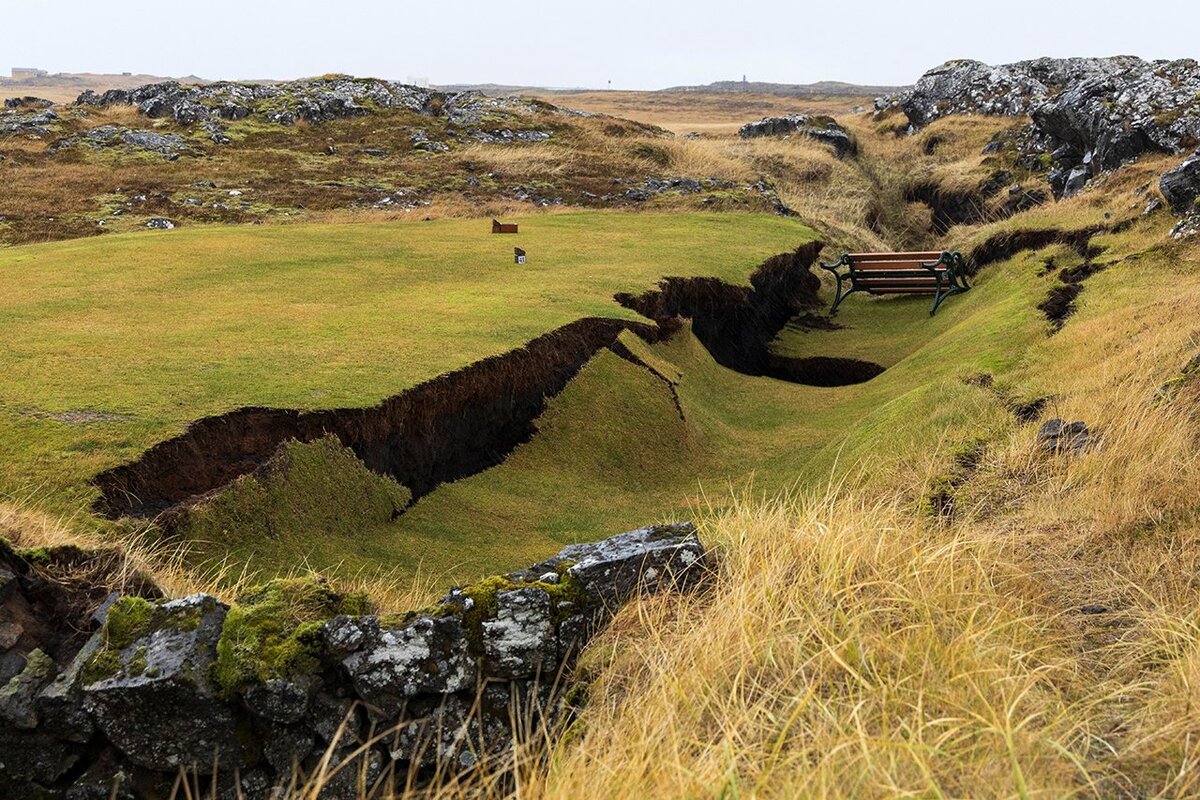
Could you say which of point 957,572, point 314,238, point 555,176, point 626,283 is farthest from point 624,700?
point 555,176

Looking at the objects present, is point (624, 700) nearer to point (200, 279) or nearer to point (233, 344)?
point (233, 344)

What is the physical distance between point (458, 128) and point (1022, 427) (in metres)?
41.4

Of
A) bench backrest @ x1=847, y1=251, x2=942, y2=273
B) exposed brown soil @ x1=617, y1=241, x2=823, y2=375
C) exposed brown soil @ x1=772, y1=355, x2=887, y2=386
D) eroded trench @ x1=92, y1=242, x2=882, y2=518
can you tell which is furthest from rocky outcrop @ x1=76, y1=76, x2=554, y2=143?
eroded trench @ x1=92, y1=242, x2=882, y2=518

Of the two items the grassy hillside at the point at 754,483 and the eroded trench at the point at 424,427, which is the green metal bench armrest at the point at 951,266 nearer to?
the grassy hillside at the point at 754,483

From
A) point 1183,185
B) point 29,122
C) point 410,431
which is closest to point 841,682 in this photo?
point 410,431

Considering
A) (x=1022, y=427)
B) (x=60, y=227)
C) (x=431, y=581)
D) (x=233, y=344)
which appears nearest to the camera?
(x=431, y=581)

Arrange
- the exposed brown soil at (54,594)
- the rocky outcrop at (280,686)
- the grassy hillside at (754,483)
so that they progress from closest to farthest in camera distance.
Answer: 1. the grassy hillside at (754,483)
2. the rocky outcrop at (280,686)
3. the exposed brown soil at (54,594)

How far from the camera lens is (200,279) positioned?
16516 millimetres

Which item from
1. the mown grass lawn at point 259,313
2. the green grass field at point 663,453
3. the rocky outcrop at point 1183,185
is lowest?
the green grass field at point 663,453

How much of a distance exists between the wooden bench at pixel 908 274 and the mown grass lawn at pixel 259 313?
186 cm

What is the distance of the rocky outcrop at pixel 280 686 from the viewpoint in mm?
5035

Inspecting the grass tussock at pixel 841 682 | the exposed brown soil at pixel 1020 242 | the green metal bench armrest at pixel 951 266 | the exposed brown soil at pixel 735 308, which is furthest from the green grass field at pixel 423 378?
the exposed brown soil at pixel 1020 242

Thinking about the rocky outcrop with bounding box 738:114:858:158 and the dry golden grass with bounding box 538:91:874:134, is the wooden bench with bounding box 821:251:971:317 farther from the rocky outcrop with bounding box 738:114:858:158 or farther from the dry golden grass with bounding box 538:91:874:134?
the dry golden grass with bounding box 538:91:874:134

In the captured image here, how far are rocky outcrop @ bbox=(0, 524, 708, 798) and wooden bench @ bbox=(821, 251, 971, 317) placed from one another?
61.9 ft
